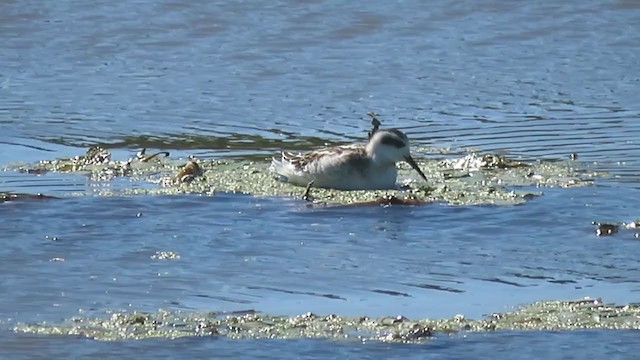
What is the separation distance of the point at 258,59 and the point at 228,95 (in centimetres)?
147

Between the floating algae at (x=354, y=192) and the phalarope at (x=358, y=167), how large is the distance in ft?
0.25

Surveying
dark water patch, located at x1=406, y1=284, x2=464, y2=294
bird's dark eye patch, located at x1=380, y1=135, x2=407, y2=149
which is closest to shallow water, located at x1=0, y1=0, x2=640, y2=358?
dark water patch, located at x1=406, y1=284, x2=464, y2=294

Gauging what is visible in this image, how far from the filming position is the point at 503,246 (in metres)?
10.3

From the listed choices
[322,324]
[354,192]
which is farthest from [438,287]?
[354,192]

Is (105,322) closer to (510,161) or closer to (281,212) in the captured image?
(281,212)

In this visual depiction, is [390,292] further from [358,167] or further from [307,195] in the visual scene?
[358,167]

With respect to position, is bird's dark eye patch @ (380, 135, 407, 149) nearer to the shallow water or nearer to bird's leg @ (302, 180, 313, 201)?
bird's leg @ (302, 180, 313, 201)

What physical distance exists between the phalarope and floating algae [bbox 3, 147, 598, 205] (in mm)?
76

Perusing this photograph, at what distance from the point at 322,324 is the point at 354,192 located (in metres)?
3.81

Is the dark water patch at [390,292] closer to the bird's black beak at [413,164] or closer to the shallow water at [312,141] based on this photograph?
the shallow water at [312,141]

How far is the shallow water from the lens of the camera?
359 inches

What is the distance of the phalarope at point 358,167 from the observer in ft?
40.1

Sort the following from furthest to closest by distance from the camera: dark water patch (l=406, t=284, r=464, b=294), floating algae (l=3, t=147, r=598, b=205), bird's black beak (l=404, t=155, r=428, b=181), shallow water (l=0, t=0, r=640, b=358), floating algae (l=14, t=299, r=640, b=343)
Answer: bird's black beak (l=404, t=155, r=428, b=181) → floating algae (l=3, t=147, r=598, b=205) → dark water patch (l=406, t=284, r=464, b=294) → shallow water (l=0, t=0, r=640, b=358) → floating algae (l=14, t=299, r=640, b=343)

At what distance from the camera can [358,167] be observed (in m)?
12.2
